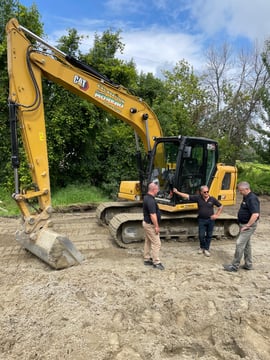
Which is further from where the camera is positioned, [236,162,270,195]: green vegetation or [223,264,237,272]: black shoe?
[236,162,270,195]: green vegetation

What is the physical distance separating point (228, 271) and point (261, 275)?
542 mm

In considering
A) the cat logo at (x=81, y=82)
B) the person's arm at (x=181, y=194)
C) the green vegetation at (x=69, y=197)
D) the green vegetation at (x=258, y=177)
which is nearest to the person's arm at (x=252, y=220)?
the person's arm at (x=181, y=194)

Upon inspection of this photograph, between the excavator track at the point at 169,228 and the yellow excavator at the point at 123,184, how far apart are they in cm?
2

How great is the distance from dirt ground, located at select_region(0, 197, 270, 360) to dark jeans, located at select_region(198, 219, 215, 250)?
344 millimetres

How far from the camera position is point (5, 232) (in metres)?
8.37

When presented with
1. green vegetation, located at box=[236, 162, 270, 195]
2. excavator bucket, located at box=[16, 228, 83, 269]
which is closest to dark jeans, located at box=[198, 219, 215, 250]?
excavator bucket, located at box=[16, 228, 83, 269]

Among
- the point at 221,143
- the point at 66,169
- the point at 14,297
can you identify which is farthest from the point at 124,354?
the point at 221,143

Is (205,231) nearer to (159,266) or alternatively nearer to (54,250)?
(159,266)

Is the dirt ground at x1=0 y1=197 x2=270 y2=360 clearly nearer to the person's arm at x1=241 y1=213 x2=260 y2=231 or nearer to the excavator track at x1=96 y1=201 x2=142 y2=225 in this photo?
the person's arm at x1=241 y1=213 x2=260 y2=231

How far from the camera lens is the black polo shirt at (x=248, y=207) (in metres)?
5.62

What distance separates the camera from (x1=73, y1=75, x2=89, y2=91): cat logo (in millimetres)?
6629

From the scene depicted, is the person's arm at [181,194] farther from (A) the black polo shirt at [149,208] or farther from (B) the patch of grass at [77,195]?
(B) the patch of grass at [77,195]

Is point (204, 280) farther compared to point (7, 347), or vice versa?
point (204, 280)

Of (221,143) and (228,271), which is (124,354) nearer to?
(228,271)
